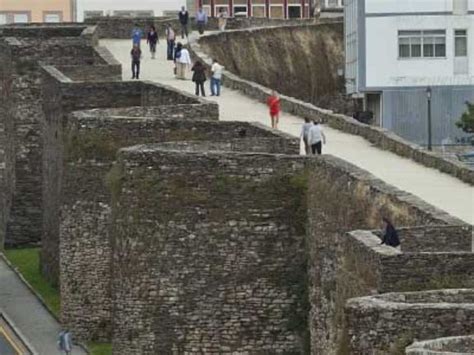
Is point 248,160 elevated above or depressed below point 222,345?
above

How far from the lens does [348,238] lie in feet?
122

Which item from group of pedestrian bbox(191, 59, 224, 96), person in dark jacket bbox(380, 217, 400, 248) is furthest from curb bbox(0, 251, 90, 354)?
person in dark jacket bbox(380, 217, 400, 248)

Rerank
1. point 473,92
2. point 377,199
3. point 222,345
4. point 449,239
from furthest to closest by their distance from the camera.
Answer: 1. point 473,92
2. point 222,345
3. point 377,199
4. point 449,239

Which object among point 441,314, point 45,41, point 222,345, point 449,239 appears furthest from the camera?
point 45,41

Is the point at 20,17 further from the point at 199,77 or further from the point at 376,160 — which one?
the point at 376,160

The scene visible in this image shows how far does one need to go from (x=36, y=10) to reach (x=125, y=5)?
281 inches

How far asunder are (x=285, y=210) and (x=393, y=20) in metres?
51.4

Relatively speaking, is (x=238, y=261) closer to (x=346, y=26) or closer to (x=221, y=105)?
(x=221, y=105)

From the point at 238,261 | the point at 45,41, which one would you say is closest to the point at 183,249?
the point at 238,261

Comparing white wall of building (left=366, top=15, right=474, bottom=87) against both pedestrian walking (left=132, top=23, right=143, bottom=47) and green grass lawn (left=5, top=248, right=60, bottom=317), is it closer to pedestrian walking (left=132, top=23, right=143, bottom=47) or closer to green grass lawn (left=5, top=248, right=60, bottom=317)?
pedestrian walking (left=132, top=23, right=143, bottom=47)

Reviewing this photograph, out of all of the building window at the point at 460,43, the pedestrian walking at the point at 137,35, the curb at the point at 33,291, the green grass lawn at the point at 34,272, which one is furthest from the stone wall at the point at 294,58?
the curb at the point at 33,291

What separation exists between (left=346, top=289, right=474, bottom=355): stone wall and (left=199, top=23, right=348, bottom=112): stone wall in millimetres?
64498

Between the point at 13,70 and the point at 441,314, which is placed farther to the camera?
the point at 13,70

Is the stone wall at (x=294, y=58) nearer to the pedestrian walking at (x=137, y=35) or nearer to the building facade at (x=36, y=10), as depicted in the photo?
the pedestrian walking at (x=137, y=35)
